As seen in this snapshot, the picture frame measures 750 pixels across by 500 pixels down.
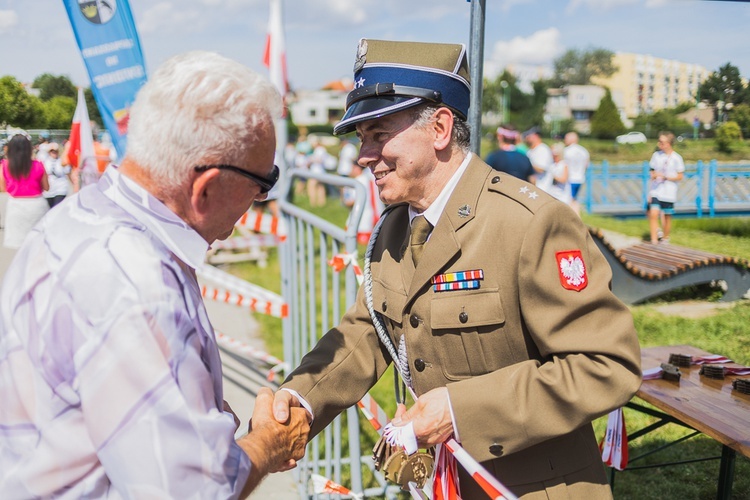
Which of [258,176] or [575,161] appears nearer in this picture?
[258,176]

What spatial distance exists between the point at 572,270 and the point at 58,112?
138 inches

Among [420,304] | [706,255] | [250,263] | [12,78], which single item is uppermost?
[12,78]

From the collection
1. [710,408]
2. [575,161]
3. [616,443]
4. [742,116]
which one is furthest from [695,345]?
[575,161]

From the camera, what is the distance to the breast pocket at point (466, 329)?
1.92 metres

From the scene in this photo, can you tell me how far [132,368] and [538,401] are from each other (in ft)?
3.44

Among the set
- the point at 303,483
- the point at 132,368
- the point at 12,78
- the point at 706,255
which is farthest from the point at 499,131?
the point at 132,368

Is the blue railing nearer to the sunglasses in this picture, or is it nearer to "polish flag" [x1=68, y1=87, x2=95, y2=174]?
the sunglasses

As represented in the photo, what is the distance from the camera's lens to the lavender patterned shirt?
1.20 m

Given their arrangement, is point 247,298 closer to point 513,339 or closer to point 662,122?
point 662,122

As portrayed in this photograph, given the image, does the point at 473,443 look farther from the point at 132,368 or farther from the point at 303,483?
the point at 303,483

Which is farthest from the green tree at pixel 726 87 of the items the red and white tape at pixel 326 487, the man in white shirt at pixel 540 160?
the man in white shirt at pixel 540 160

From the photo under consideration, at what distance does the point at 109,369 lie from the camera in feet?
3.92

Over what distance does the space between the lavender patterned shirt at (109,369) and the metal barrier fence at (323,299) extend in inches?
68.4

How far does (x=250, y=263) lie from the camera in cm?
1124
